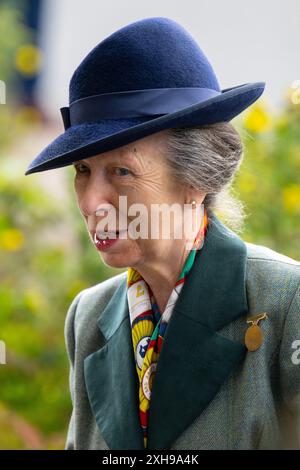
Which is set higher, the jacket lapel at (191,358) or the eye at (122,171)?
the eye at (122,171)

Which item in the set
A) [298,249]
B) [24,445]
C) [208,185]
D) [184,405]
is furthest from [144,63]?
[24,445]

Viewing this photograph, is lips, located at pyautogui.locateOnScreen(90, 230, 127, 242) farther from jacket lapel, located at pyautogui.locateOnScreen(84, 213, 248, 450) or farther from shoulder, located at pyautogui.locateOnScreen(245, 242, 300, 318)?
shoulder, located at pyautogui.locateOnScreen(245, 242, 300, 318)

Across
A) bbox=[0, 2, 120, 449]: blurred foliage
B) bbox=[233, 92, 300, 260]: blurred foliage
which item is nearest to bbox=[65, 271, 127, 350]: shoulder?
bbox=[233, 92, 300, 260]: blurred foliage

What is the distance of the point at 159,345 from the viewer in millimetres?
1590

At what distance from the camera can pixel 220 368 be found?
1.49 metres

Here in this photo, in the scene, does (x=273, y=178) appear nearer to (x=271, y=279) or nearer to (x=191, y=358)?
(x=271, y=279)

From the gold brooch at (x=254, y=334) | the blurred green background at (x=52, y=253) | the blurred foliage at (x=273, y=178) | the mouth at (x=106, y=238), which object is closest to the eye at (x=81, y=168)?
the mouth at (x=106, y=238)

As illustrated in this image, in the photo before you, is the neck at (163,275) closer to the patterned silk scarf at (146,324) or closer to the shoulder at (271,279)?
the patterned silk scarf at (146,324)

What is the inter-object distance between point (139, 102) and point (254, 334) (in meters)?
0.58

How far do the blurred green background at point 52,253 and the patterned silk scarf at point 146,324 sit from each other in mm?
647

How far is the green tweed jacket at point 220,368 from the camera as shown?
1.45 m

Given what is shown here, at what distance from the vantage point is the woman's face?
1473 mm

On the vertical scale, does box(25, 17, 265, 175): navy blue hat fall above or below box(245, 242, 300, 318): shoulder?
above

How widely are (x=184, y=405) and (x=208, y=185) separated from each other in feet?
1.70
